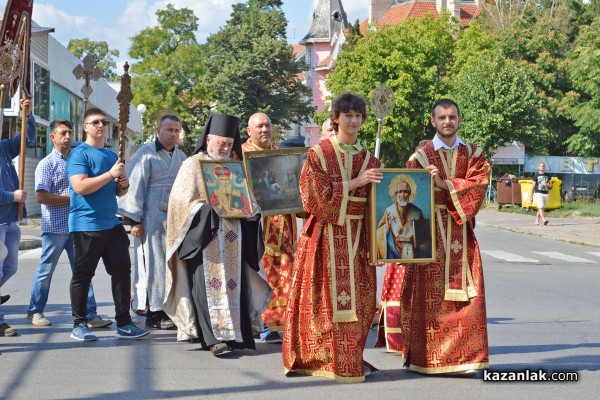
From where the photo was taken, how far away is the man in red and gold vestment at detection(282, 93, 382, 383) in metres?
7.23

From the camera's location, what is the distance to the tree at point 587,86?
4250 centimetres

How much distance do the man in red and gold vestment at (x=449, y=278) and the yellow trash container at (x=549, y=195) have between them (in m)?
31.0

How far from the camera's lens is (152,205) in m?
9.86

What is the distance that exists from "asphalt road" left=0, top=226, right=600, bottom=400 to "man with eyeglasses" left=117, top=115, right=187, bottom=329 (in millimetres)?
438

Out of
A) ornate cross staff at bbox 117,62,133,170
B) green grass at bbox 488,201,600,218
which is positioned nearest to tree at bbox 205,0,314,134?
→ green grass at bbox 488,201,600,218

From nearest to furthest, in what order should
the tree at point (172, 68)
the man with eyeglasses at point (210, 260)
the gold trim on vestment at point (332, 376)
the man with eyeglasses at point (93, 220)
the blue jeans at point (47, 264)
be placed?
the gold trim on vestment at point (332, 376)
the man with eyeglasses at point (210, 260)
the man with eyeglasses at point (93, 220)
the blue jeans at point (47, 264)
the tree at point (172, 68)

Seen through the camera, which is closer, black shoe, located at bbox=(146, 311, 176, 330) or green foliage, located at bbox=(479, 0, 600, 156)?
black shoe, located at bbox=(146, 311, 176, 330)

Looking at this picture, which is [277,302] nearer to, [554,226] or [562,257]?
[562,257]

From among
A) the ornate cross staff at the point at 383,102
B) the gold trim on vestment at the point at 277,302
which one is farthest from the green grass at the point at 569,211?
the gold trim on vestment at the point at 277,302

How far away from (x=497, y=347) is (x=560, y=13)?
2188 inches

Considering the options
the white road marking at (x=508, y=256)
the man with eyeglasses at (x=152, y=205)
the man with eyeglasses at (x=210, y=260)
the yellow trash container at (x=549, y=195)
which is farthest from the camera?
the yellow trash container at (x=549, y=195)

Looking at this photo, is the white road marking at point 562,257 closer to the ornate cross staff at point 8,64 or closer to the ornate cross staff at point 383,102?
the ornate cross staff at point 383,102

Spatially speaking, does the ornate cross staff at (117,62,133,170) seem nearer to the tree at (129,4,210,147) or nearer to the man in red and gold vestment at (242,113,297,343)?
the man in red and gold vestment at (242,113,297,343)

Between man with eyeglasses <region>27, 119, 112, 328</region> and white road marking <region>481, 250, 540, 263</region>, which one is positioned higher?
man with eyeglasses <region>27, 119, 112, 328</region>
